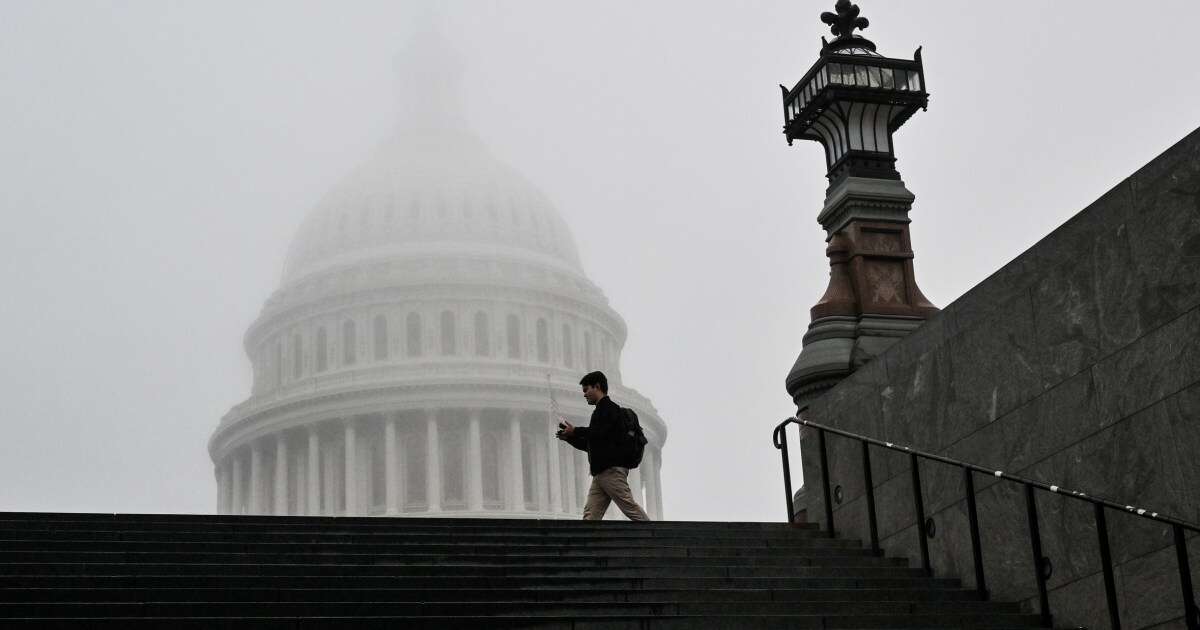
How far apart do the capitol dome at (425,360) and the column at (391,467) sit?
0.28 feet

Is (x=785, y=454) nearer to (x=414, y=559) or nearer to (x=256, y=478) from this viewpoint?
(x=414, y=559)

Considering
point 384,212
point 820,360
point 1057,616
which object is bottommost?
point 1057,616

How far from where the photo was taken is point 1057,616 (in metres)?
12.5

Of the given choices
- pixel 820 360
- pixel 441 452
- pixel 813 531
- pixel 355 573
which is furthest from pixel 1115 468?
pixel 441 452

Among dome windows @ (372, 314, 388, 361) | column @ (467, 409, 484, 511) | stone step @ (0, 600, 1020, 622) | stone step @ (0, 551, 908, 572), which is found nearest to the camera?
stone step @ (0, 600, 1020, 622)

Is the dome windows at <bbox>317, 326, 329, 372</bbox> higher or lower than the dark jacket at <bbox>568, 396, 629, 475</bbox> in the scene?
higher

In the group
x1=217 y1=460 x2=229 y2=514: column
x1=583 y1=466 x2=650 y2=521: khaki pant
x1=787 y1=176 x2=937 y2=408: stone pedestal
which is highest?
x1=217 y1=460 x2=229 y2=514: column

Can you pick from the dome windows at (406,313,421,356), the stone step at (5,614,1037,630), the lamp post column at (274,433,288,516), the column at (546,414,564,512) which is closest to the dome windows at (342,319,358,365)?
the dome windows at (406,313,421,356)

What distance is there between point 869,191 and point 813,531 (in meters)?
5.88

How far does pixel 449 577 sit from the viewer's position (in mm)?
11984

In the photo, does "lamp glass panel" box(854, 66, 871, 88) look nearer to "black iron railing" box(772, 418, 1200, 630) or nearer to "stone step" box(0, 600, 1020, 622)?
"black iron railing" box(772, 418, 1200, 630)

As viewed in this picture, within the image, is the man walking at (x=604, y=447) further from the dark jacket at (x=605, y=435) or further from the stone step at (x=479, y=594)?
the stone step at (x=479, y=594)

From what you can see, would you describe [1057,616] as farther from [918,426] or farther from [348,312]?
→ [348,312]

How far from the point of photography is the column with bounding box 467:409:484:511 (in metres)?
81.4
